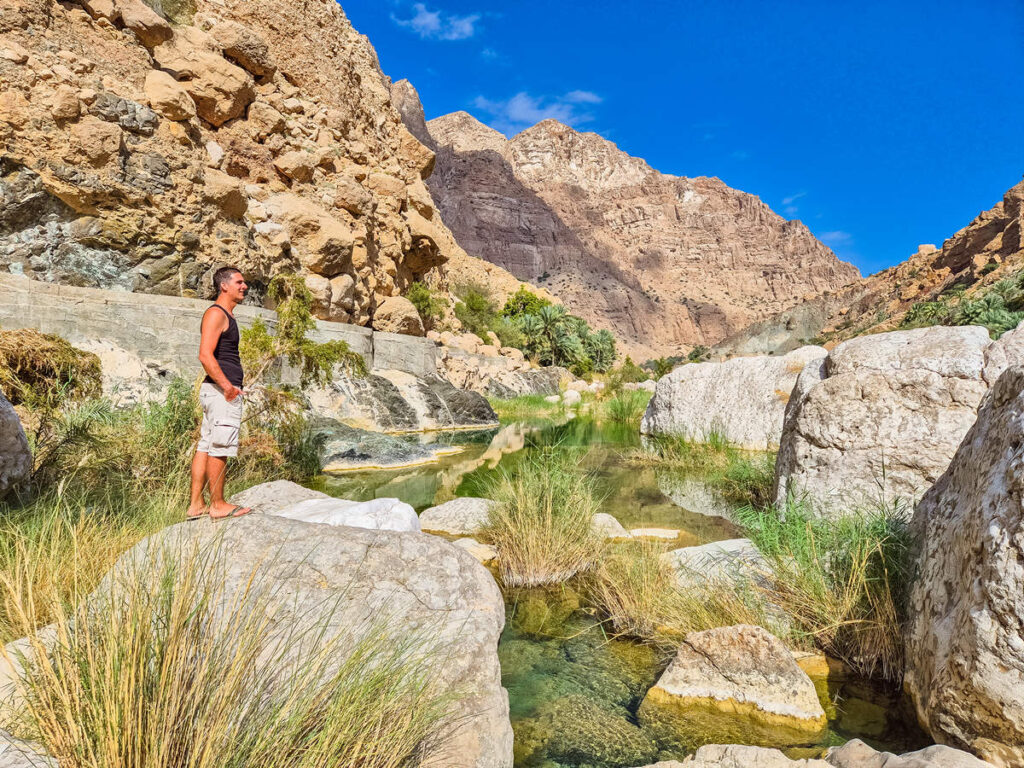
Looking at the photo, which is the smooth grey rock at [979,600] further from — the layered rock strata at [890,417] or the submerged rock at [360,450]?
the submerged rock at [360,450]

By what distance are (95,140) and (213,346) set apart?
9286 millimetres

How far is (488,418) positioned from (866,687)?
1466 cm

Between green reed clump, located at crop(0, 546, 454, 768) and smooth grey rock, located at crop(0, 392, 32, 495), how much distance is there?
3169 mm

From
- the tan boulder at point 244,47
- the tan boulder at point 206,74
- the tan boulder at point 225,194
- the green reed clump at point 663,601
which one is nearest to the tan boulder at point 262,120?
the tan boulder at point 206,74

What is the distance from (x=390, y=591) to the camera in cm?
272

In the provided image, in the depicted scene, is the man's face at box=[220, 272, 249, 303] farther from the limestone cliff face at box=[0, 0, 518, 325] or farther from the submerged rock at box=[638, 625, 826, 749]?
the limestone cliff face at box=[0, 0, 518, 325]

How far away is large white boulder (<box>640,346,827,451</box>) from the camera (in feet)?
31.1

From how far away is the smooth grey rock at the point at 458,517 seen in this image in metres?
5.58

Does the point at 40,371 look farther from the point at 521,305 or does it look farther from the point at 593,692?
the point at 521,305

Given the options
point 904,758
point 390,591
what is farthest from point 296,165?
point 904,758

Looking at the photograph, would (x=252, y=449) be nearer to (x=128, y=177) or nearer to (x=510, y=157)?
(x=128, y=177)

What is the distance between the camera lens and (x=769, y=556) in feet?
11.8

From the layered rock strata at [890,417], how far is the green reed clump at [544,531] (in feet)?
5.43

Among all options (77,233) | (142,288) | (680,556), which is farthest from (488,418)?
(680,556)
